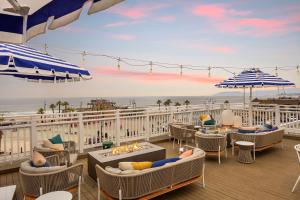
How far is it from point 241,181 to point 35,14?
4.70 m

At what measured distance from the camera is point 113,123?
716cm

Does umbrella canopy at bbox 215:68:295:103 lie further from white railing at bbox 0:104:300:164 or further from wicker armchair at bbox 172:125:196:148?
wicker armchair at bbox 172:125:196:148

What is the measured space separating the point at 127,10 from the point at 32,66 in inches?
459

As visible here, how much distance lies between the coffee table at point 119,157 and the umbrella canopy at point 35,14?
2.82 meters

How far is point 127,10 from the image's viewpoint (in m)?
12.9

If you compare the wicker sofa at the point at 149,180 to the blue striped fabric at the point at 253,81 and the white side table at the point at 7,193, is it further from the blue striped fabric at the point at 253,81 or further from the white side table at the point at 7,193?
the blue striped fabric at the point at 253,81

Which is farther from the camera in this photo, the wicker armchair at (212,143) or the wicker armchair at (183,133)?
the wicker armchair at (183,133)

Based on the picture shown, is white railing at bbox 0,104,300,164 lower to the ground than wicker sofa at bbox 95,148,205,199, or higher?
higher

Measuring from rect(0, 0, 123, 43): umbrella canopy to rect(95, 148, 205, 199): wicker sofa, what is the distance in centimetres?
217

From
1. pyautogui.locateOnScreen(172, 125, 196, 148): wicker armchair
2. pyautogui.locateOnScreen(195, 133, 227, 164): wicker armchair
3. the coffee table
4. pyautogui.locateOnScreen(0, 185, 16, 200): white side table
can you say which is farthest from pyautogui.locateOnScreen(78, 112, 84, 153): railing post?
pyautogui.locateOnScreen(195, 133, 227, 164): wicker armchair

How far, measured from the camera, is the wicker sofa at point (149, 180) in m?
3.14

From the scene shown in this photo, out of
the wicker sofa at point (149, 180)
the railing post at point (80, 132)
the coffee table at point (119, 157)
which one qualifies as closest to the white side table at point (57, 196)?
the wicker sofa at point (149, 180)

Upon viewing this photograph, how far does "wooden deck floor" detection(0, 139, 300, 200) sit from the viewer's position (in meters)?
3.89

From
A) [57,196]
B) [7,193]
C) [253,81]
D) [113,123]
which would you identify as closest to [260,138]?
[253,81]
